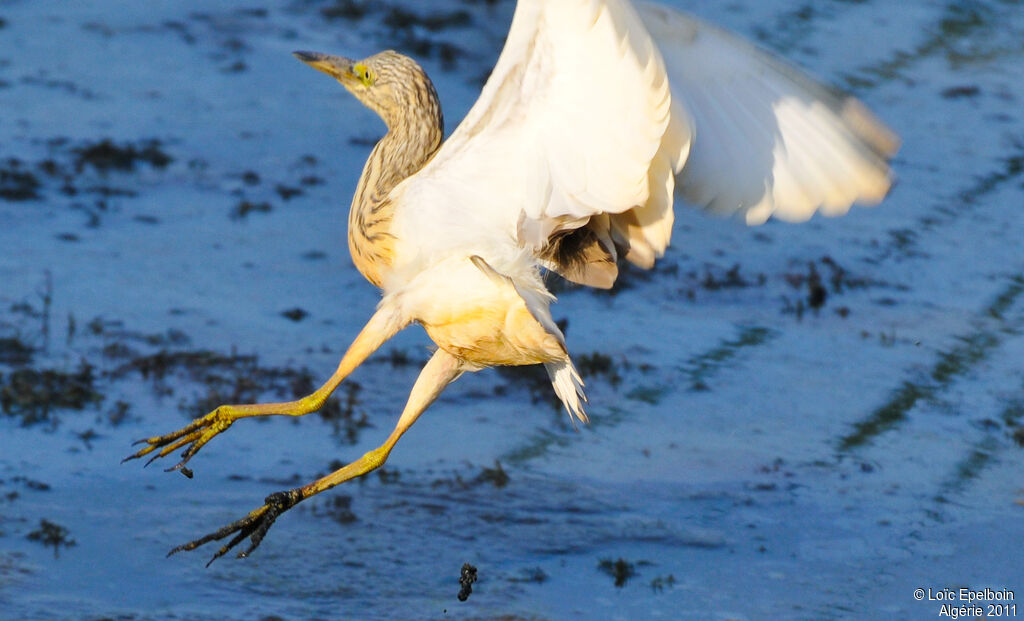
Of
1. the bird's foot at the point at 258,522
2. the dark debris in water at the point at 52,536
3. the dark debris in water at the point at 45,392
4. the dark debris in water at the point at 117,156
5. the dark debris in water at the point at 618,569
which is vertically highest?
the bird's foot at the point at 258,522

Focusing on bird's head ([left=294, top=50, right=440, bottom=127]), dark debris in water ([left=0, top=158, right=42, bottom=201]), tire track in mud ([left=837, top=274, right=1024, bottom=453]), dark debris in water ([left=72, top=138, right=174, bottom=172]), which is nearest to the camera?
bird's head ([left=294, top=50, right=440, bottom=127])

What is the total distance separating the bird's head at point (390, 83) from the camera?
5.12 m

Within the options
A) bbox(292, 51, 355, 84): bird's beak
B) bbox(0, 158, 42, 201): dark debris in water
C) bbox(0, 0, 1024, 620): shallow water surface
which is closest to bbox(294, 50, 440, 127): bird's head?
bbox(292, 51, 355, 84): bird's beak

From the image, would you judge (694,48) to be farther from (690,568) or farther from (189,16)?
Result: (189,16)

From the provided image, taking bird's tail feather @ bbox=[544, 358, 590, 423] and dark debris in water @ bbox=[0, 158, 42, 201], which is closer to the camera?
bird's tail feather @ bbox=[544, 358, 590, 423]

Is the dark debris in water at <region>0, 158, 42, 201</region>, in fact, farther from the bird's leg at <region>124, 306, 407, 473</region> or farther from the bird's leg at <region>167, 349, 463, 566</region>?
the bird's leg at <region>167, 349, 463, 566</region>

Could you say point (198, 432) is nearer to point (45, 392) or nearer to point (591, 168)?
point (591, 168)

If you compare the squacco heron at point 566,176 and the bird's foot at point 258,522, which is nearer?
the squacco heron at point 566,176

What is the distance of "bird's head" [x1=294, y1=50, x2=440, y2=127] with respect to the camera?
5117 millimetres

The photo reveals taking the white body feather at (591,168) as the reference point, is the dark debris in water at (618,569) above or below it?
below

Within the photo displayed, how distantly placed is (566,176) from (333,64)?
154 centimetres

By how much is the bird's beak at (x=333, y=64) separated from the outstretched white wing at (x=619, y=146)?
33.6 inches

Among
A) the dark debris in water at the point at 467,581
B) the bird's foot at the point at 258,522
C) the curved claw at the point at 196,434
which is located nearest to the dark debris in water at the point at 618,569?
the dark debris in water at the point at 467,581

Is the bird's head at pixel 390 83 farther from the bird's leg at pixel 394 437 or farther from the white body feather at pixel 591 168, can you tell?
the bird's leg at pixel 394 437
